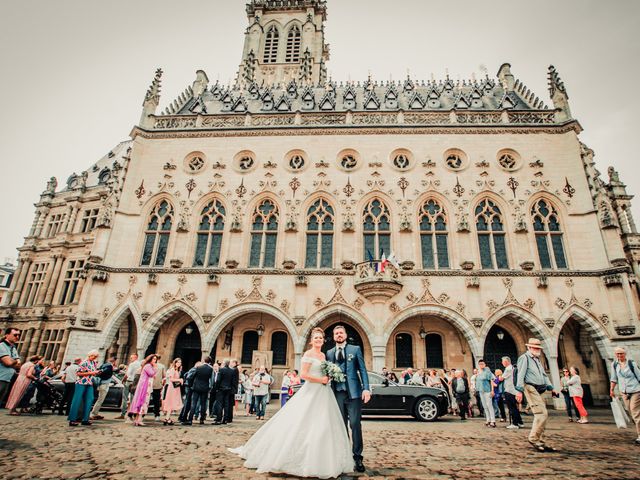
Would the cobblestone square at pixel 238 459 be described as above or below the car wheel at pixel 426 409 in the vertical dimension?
below

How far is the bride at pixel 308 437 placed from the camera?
445cm

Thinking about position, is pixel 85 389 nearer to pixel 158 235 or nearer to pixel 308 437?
pixel 308 437

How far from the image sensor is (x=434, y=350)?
19.2 meters

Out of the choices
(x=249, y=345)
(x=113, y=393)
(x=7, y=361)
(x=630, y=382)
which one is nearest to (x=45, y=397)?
(x=113, y=393)

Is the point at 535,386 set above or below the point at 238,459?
above

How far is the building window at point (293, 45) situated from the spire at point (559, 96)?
25.4m

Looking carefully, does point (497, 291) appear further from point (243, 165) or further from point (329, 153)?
point (243, 165)

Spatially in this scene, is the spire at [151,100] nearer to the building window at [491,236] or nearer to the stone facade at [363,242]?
the stone facade at [363,242]

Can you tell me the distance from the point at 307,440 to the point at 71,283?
27.5 meters

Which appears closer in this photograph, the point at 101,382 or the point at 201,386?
the point at 201,386

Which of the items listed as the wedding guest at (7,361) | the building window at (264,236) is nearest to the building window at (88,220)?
the building window at (264,236)

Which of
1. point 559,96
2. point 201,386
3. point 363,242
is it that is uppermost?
point 559,96

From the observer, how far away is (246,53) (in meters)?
39.1

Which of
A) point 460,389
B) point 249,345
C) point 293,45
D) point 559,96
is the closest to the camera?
point 460,389
